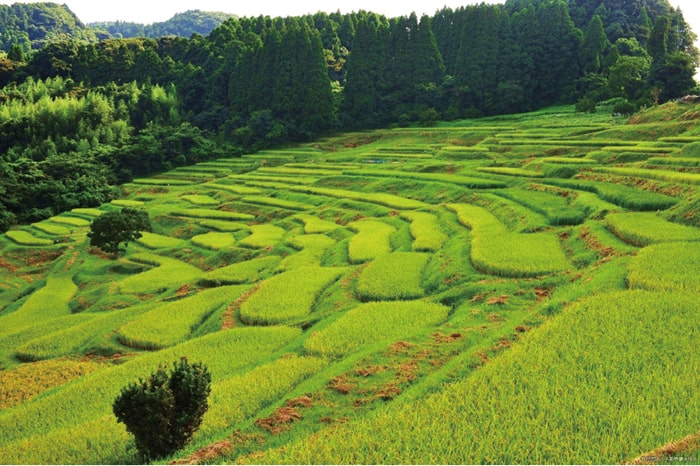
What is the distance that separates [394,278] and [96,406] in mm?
8077

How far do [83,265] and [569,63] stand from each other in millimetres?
52122

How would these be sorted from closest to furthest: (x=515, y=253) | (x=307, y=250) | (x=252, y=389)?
1. (x=252, y=389)
2. (x=515, y=253)
3. (x=307, y=250)

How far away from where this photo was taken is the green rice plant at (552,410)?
562cm

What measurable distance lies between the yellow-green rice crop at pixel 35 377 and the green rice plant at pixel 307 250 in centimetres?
785

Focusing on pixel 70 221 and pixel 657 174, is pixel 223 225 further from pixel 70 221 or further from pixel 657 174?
pixel 657 174

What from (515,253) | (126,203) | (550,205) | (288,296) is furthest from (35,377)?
(126,203)

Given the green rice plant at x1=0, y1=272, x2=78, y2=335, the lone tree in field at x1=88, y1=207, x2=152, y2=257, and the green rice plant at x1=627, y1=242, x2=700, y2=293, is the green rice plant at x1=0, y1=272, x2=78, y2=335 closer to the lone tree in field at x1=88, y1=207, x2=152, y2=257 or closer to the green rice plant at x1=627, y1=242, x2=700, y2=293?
the lone tree in field at x1=88, y1=207, x2=152, y2=257

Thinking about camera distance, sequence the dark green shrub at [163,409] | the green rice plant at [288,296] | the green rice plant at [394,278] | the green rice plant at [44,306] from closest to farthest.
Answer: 1. the dark green shrub at [163,409]
2. the green rice plant at [394,278]
3. the green rice plant at [288,296]
4. the green rice plant at [44,306]

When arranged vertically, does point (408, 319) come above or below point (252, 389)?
above

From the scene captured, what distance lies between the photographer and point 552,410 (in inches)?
249

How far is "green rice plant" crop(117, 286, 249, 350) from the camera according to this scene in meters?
14.2

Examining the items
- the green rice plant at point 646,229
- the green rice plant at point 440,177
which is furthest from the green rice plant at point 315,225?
the green rice plant at point 646,229

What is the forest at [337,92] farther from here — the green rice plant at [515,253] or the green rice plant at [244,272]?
the green rice plant at [515,253]

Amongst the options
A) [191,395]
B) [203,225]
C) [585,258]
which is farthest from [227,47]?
[191,395]
